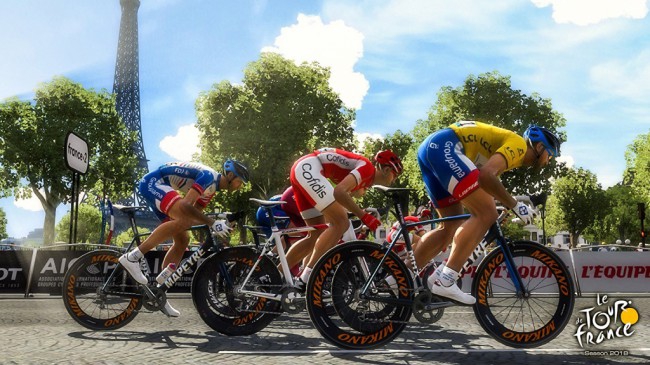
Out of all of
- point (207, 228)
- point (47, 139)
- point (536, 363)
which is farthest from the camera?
point (47, 139)

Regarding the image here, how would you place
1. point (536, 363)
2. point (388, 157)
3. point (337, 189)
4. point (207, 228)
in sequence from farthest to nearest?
point (207, 228), point (388, 157), point (337, 189), point (536, 363)

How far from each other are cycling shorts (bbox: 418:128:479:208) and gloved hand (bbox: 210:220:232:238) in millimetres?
2107

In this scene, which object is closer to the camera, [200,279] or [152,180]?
[200,279]

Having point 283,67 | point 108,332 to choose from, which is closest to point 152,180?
point 108,332

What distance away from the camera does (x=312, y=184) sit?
21.5 ft

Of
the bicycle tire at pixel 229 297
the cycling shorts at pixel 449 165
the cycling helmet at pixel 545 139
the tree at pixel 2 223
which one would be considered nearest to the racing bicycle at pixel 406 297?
the cycling shorts at pixel 449 165

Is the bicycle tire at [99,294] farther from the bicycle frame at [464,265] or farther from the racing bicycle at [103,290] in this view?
the bicycle frame at [464,265]

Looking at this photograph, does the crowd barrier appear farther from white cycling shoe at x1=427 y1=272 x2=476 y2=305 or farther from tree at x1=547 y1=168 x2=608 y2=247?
tree at x1=547 y1=168 x2=608 y2=247

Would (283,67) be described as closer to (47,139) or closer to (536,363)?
(47,139)

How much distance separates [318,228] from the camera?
6.62m

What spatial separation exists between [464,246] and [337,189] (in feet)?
4.16

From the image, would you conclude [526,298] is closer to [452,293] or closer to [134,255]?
[452,293]

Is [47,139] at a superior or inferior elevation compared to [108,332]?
superior

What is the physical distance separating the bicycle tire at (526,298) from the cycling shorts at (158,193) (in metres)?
3.61
